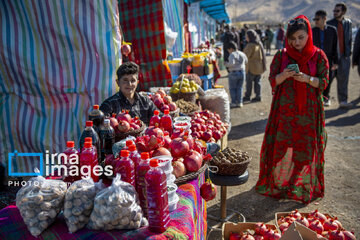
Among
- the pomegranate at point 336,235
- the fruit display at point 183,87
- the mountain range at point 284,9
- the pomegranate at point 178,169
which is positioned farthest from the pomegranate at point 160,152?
the mountain range at point 284,9

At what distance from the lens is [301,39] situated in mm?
3438

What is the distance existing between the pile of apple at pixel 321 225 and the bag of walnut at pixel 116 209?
1537 millimetres

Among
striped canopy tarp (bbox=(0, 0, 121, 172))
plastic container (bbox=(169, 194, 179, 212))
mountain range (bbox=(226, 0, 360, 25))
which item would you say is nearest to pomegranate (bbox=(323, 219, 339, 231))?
Answer: plastic container (bbox=(169, 194, 179, 212))

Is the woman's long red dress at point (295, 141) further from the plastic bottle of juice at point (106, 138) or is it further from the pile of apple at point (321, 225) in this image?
the plastic bottle of juice at point (106, 138)

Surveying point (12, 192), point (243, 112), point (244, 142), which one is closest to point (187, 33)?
point (243, 112)

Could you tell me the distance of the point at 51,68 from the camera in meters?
4.12

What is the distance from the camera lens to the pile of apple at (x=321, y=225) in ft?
7.83

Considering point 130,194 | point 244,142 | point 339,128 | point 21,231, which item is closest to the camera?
point 130,194

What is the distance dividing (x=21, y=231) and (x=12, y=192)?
60.3 inches

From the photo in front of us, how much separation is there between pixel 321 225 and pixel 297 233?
1.81 feet

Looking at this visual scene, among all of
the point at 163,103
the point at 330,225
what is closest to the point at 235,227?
the point at 330,225

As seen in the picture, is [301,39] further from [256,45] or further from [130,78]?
[256,45]

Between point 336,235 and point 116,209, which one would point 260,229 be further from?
point 116,209

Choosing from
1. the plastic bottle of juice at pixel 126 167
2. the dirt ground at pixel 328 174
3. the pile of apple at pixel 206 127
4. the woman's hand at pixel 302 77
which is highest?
the woman's hand at pixel 302 77
